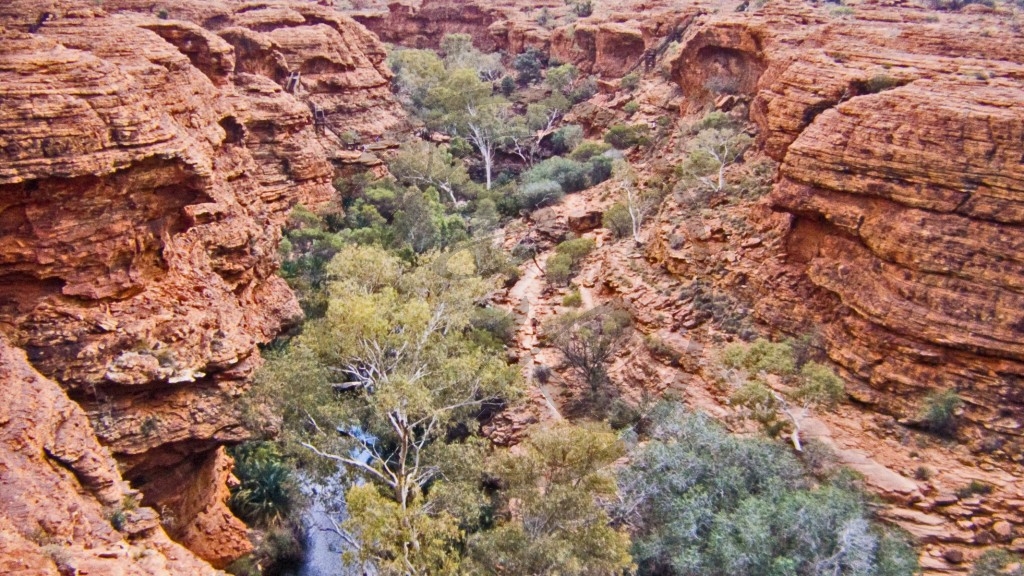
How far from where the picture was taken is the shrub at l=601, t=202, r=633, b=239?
2936 centimetres

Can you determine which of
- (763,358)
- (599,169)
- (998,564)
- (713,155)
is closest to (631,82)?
(599,169)

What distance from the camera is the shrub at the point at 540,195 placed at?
1438 inches

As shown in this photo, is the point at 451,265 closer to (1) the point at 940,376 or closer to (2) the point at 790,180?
(2) the point at 790,180

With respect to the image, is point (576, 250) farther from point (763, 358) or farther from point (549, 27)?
point (549, 27)

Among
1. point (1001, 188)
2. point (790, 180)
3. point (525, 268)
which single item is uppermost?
point (1001, 188)

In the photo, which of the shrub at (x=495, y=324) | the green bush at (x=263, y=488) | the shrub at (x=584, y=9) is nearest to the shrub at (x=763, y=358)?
the shrub at (x=495, y=324)

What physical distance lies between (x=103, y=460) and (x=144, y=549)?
7.44 feet

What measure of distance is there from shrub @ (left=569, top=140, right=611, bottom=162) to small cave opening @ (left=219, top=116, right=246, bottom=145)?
2000 cm

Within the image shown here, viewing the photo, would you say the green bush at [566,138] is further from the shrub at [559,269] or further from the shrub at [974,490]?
the shrub at [974,490]

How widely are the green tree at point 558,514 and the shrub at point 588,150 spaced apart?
25.0 m

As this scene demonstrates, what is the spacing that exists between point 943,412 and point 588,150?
25.6 meters

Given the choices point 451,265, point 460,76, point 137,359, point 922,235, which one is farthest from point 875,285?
point 460,76

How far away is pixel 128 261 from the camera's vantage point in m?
14.5

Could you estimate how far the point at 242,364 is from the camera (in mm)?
15789
